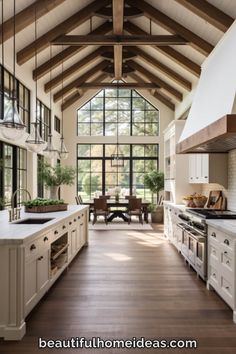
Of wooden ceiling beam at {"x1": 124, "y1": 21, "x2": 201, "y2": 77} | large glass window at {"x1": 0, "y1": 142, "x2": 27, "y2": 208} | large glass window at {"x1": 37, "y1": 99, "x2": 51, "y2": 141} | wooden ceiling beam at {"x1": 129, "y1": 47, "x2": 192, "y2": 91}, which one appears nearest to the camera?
large glass window at {"x1": 0, "y1": 142, "x2": 27, "y2": 208}

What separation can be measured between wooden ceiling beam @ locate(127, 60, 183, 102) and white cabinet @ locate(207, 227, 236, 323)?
7349 mm

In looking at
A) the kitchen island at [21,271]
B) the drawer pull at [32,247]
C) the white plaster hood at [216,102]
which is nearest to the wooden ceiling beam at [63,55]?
the white plaster hood at [216,102]

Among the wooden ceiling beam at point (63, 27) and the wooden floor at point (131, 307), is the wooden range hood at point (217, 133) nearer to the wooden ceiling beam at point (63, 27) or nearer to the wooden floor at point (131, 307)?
the wooden floor at point (131, 307)

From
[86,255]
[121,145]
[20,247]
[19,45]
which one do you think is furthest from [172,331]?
[121,145]

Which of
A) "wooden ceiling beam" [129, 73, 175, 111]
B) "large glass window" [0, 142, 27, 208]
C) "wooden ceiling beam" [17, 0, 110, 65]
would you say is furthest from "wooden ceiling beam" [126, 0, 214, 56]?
"wooden ceiling beam" [129, 73, 175, 111]

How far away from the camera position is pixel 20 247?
105 inches

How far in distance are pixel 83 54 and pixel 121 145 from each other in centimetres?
421

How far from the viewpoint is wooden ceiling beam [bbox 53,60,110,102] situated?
10.5 metres

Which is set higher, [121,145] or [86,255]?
[121,145]

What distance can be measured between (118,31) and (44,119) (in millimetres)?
4090

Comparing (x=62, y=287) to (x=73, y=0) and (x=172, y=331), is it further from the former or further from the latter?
(x=73, y=0)

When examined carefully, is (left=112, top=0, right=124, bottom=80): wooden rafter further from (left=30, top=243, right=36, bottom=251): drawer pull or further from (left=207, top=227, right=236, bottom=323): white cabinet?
(left=30, top=243, right=36, bottom=251): drawer pull

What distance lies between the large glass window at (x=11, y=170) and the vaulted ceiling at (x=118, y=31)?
2.03 m

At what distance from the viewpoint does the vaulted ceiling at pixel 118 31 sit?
569 centimetres
